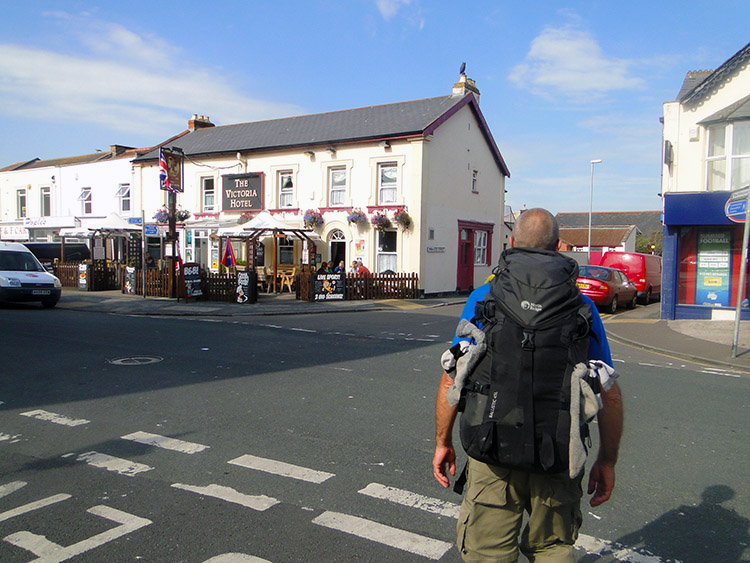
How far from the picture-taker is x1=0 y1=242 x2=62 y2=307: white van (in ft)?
54.6

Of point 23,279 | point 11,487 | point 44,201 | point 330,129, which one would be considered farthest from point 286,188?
point 11,487

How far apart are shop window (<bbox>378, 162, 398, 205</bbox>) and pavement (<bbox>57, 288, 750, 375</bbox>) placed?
14.3 feet

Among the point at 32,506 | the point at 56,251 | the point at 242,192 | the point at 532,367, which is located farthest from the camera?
the point at 56,251

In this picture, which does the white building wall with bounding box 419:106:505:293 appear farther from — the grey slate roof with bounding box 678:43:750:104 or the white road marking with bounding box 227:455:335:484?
the white road marking with bounding box 227:455:335:484

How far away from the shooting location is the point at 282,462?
Answer: 4.86 metres

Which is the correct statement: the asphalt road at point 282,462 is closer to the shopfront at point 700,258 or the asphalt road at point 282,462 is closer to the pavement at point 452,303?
the pavement at point 452,303

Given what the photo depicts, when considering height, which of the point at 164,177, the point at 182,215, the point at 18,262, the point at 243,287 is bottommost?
the point at 243,287

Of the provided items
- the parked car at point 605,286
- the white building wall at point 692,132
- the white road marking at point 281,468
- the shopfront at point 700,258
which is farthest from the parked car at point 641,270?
the white road marking at point 281,468

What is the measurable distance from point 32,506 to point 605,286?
17.5 meters

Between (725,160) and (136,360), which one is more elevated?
(725,160)

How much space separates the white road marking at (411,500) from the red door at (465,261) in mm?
21510

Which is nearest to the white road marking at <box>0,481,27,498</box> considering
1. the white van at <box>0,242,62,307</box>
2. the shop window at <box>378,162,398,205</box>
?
the white van at <box>0,242,62,307</box>

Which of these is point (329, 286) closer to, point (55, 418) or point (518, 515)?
point (55, 418)

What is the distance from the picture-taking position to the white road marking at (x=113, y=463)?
4668 millimetres
